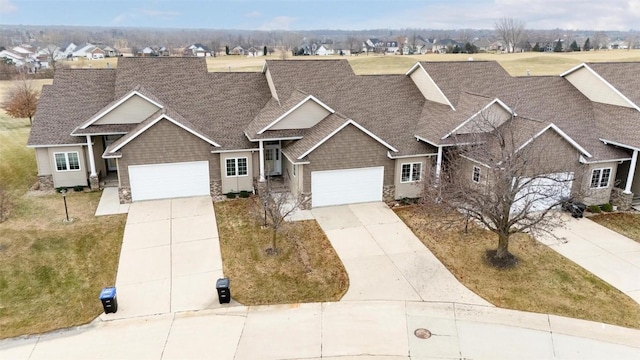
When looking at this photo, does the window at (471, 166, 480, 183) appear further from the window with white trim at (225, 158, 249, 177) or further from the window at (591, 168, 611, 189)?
the window with white trim at (225, 158, 249, 177)

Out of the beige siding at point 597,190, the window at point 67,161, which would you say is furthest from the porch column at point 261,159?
the beige siding at point 597,190

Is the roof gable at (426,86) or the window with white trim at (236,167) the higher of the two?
the roof gable at (426,86)

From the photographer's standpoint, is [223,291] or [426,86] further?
[426,86]

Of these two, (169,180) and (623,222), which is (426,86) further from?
(169,180)

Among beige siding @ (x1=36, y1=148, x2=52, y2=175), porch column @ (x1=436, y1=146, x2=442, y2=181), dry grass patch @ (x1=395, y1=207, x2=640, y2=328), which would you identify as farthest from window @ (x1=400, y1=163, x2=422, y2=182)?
beige siding @ (x1=36, y1=148, x2=52, y2=175)

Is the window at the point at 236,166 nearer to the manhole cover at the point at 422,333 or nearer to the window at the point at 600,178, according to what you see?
the manhole cover at the point at 422,333

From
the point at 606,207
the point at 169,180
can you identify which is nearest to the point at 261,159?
the point at 169,180
